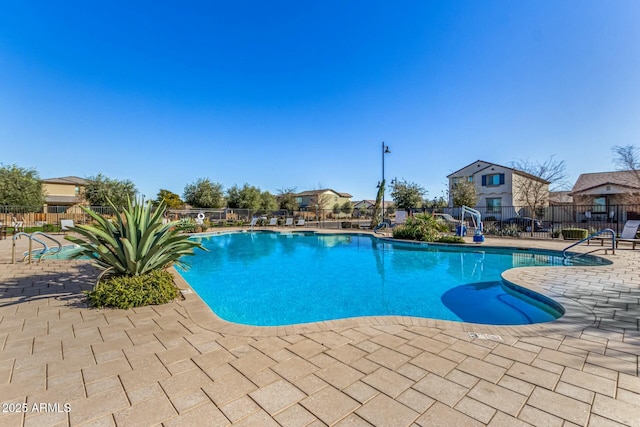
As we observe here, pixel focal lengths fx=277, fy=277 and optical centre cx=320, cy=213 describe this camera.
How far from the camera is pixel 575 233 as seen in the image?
11.9 m

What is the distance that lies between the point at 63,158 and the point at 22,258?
48.1ft

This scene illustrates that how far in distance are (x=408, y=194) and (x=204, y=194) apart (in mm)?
21539

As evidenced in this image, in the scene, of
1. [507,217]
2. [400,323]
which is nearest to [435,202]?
[507,217]

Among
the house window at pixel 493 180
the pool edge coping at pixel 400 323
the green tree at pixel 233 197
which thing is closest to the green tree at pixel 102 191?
the green tree at pixel 233 197

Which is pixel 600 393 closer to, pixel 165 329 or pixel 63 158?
pixel 165 329

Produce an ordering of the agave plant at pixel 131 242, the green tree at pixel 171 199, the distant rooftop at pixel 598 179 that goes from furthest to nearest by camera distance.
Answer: the green tree at pixel 171 199 → the distant rooftop at pixel 598 179 → the agave plant at pixel 131 242

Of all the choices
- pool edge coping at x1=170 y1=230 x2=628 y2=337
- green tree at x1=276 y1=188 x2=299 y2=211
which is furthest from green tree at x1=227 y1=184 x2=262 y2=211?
pool edge coping at x1=170 y1=230 x2=628 y2=337

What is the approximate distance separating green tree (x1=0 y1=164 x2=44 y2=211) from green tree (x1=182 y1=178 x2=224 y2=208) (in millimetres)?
12402

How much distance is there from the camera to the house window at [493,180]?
24234 mm

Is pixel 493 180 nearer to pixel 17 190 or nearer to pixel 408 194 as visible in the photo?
pixel 408 194

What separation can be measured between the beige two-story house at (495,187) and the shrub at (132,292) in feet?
78.0

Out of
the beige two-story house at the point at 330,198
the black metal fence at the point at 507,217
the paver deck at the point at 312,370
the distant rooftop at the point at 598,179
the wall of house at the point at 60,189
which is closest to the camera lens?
the paver deck at the point at 312,370

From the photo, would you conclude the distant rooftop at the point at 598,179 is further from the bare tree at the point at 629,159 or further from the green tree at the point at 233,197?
the green tree at the point at 233,197

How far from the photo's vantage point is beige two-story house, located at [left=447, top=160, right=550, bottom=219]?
23312 millimetres
